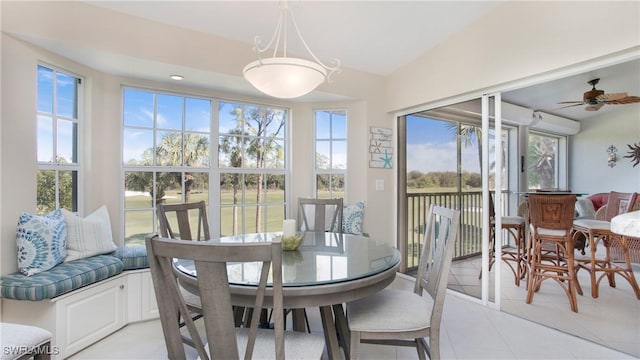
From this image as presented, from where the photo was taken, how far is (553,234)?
2.93 m

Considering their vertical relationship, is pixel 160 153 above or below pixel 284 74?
below

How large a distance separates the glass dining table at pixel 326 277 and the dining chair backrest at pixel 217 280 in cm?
23

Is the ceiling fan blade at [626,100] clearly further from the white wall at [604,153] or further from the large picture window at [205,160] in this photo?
the large picture window at [205,160]

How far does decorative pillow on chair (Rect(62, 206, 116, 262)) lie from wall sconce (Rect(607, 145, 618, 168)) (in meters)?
4.81

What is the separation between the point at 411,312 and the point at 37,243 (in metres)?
2.50

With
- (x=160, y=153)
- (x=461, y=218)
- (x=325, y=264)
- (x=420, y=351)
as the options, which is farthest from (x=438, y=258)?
(x=160, y=153)

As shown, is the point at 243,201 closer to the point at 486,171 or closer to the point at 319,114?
the point at 319,114

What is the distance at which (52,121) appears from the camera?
2.54 meters

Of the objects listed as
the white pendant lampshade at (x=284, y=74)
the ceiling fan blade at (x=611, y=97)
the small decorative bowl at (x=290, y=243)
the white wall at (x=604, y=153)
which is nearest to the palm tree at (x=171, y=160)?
the white pendant lampshade at (x=284, y=74)

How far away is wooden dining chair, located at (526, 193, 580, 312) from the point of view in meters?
2.82

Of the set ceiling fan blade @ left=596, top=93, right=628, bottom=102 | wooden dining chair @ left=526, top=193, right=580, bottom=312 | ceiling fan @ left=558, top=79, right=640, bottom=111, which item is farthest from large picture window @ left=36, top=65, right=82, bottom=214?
ceiling fan blade @ left=596, top=93, right=628, bottom=102

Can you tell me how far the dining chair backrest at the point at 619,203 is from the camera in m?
2.80

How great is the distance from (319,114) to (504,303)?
116 inches

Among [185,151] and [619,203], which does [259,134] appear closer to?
[185,151]
